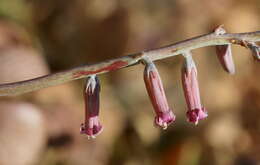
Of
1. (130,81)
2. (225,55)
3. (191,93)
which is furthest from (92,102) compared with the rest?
(130,81)

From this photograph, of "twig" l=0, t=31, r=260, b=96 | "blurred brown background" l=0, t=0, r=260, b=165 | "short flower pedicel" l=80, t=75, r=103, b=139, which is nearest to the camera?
"twig" l=0, t=31, r=260, b=96

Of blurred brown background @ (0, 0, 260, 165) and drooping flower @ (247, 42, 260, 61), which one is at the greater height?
blurred brown background @ (0, 0, 260, 165)

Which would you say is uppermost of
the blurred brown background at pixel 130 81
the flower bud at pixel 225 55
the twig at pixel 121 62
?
the blurred brown background at pixel 130 81

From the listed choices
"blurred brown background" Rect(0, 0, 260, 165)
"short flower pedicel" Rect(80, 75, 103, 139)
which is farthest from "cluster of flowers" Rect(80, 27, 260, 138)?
"blurred brown background" Rect(0, 0, 260, 165)

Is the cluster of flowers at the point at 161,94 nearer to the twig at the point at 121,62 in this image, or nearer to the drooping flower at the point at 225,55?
the drooping flower at the point at 225,55

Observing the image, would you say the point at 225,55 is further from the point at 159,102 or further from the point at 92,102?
the point at 92,102

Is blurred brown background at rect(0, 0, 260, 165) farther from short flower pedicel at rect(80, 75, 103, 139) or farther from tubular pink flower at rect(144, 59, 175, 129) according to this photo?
tubular pink flower at rect(144, 59, 175, 129)

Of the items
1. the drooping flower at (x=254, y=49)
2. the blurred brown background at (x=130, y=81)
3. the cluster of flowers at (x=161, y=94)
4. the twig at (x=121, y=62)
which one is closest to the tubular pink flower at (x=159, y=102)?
the cluster of flowers at (x=161, y=94)
